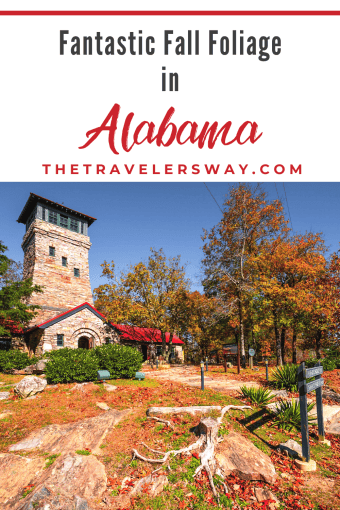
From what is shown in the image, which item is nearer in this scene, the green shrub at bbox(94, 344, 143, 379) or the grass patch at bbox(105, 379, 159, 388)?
the grass patch at bbox(105, 379, 159, 388)

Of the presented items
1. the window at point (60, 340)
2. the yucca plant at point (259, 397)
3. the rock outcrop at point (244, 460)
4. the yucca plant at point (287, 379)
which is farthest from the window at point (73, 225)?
the rock outcrop at point (244, 460)

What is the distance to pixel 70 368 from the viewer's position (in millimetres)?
12242

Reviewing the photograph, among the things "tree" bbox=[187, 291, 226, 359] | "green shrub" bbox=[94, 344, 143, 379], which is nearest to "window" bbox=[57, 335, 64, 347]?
"green shrub" bbox=[94, 344, 143, 379]

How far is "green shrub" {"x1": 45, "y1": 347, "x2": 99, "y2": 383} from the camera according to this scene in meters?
12.0

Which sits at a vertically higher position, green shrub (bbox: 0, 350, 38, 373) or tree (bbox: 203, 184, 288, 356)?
tree (bbox: 203, 184, 288, 356)

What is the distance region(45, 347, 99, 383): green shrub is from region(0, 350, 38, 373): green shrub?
6463 millimetres

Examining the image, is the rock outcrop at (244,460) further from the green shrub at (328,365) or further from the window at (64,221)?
the window at (64,221)

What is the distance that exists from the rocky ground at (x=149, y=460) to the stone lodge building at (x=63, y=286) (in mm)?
13744

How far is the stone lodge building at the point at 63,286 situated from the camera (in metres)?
22.5

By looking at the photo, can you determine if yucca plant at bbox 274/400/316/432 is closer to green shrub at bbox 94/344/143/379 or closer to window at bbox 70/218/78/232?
green shrub at bbox 94/344/143/379

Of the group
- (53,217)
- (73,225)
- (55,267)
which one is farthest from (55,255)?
(73,225)

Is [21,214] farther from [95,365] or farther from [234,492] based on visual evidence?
[234,492]

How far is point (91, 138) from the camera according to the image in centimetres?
671

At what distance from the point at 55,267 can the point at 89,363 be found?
16939mm
